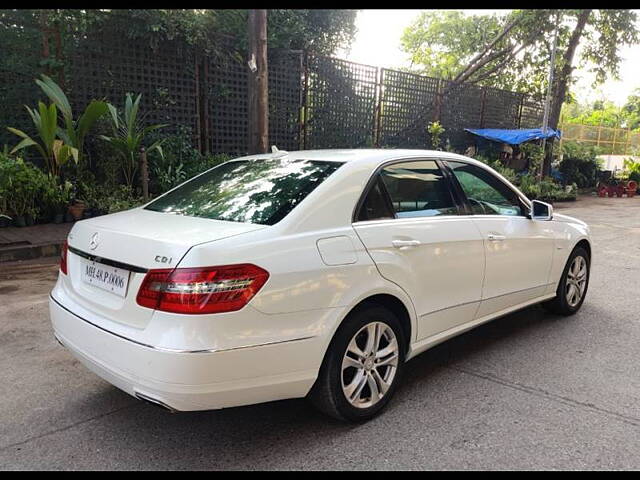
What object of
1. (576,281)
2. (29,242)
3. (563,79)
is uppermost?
(563,79)

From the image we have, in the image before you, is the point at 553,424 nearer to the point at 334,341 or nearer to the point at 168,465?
the point at 334,341

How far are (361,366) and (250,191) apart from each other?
1209mm

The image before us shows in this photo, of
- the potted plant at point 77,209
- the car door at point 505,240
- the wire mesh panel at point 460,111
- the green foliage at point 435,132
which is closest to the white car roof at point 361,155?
the car door at point 505,240

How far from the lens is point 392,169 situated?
10.9 ft

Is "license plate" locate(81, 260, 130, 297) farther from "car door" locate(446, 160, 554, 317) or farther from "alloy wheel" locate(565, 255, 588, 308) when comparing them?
"alloy wheel" locate(565, 255, 588, 308)

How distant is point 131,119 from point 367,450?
7791mm

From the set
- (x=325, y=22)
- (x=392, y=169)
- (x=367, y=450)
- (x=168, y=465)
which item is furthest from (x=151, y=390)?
(x=325, y=22)

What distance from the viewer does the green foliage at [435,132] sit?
607 inches

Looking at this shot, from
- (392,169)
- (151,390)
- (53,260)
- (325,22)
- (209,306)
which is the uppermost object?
(325,22)

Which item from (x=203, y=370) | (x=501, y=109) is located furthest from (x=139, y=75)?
(x=501, y=109)

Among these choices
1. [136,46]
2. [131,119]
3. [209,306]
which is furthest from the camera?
[136,46]

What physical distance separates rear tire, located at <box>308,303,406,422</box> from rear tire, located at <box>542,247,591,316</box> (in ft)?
7.57

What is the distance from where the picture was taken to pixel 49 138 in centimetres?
823

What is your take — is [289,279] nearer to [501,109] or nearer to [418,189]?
[418,189]
